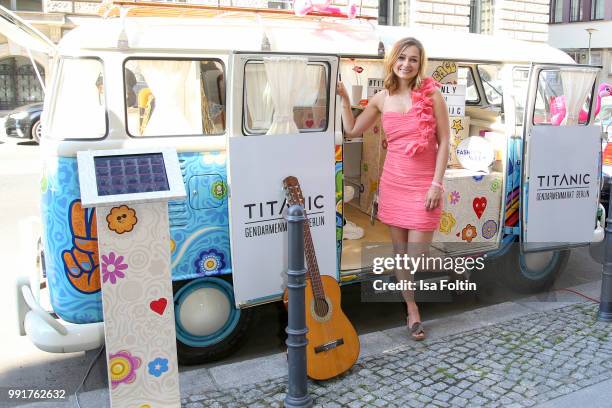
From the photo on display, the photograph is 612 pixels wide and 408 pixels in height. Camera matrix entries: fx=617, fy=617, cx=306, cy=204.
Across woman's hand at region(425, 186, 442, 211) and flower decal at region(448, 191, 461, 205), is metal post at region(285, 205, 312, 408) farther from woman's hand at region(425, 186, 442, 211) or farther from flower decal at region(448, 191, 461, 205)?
flower decal at region(448, 191, 461, 205)

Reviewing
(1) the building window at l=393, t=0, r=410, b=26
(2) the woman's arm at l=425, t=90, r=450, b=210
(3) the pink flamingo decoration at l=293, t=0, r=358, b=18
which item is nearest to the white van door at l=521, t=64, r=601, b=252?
(2) the woman's arm at l=425, t=90, r=450, b=210

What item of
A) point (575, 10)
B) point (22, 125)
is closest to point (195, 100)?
point (22, 125)

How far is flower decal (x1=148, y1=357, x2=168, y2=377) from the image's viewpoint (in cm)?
316

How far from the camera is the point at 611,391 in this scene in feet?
12.1

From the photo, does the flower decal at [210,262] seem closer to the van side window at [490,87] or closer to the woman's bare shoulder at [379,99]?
the woman's bare shoulder at [379,99]

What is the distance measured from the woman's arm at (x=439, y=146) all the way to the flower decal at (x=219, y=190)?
1.39 metres

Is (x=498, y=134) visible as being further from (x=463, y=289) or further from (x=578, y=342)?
(x=578, y=342)

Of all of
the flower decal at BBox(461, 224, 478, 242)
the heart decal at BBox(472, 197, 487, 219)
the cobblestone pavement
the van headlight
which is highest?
the van headlight

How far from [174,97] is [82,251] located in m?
1.12

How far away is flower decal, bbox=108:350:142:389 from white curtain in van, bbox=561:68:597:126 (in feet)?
12.7

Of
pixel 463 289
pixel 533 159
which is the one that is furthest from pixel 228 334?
pixel 533 159

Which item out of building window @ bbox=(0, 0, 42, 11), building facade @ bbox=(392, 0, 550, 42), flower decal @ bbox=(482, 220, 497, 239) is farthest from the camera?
building facade @ bbox=(392, 0, 550, 42)

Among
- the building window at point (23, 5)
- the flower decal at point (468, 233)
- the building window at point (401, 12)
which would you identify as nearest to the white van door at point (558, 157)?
the flower decal at point (468, 233)

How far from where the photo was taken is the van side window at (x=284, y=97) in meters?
3.88
